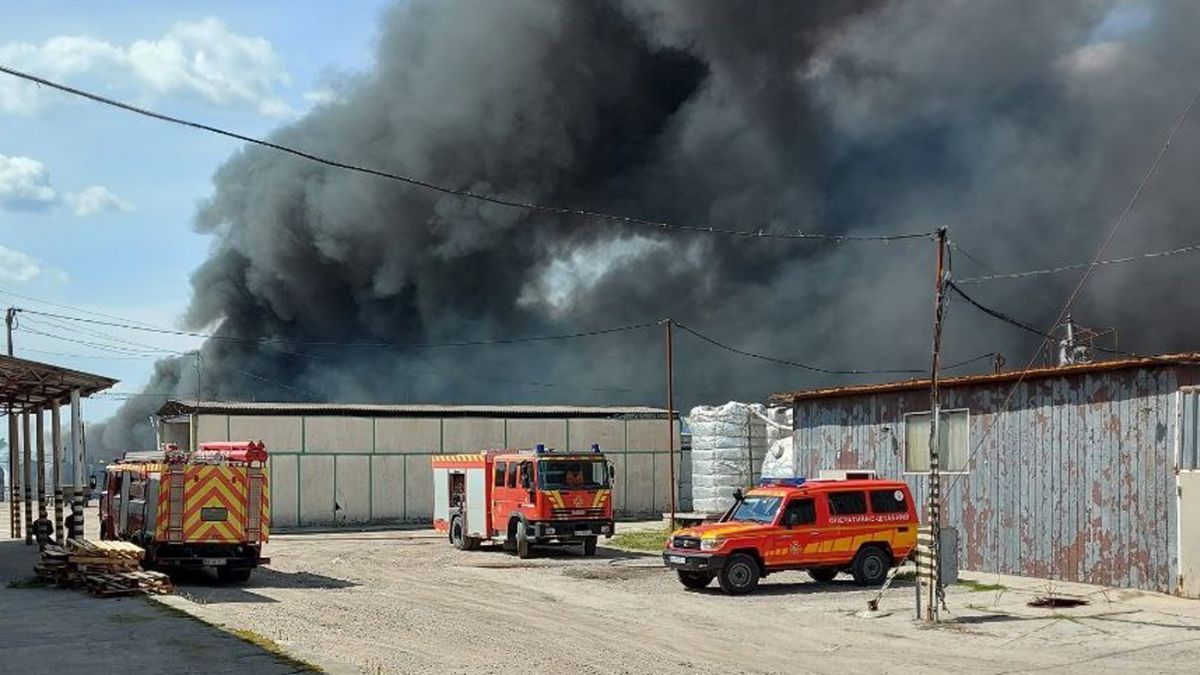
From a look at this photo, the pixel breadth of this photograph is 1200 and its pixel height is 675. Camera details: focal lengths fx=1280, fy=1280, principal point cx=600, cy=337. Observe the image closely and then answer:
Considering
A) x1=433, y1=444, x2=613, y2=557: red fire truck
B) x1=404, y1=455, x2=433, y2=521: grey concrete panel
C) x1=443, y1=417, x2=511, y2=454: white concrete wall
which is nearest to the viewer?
x1=433, y1=444, x2=613, y2=557: red fire truck

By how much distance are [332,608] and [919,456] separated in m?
11.9

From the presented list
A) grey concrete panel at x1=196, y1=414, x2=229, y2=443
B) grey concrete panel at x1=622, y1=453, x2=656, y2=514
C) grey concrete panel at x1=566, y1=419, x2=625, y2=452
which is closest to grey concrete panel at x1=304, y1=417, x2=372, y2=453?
grey concrete panel at x1=196, y1=414, x2=229, y2=443

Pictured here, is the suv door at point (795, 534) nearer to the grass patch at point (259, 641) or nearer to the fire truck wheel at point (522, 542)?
the fire truck wheel at point (522, 542)

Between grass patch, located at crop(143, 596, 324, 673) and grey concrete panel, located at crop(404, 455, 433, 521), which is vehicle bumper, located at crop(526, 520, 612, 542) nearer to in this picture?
grass patch, located at crop(143, 596, 324, 673)

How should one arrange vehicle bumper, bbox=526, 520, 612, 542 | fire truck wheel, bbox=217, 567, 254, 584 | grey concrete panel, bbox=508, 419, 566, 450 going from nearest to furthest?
1. fire truck wheel, bbox=217, 567, 254, 584
2. vehicle bumper, bbox=526, 520, 612, 542
3. grey concrete panel, bbox=508, 419, 566, 450

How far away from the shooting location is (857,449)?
85.5 feet

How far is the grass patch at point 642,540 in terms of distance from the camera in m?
30.7

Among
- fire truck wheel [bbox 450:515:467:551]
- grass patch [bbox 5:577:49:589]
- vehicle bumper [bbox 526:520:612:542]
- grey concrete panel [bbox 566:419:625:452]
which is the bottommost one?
fire truck wheel [bbox 450:515:467:551]

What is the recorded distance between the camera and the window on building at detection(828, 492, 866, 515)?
20.9 m

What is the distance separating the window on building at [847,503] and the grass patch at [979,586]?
81.0 inches

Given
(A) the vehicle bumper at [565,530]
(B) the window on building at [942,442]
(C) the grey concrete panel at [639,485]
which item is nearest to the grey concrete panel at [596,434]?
(C) the grey concrete panel at [639,485]

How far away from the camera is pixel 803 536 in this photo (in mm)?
20578

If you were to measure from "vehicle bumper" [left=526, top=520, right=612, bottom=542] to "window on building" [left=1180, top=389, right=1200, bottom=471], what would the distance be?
12.7m

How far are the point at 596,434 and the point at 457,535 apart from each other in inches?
562
